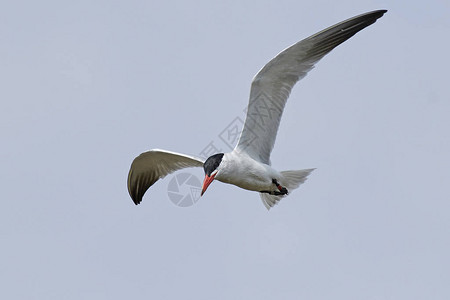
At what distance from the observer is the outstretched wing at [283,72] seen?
10773mm

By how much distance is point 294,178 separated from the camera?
38.6 ft

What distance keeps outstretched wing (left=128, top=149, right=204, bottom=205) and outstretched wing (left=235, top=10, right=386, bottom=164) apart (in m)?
1.11

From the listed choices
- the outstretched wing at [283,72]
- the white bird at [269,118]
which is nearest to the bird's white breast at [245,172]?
the white bird at [269,118]

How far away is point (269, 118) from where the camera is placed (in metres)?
11.3

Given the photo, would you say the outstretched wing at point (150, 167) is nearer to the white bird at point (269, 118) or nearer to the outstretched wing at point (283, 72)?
the white bird at point (269, 118)

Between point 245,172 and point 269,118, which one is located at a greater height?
point 269,118

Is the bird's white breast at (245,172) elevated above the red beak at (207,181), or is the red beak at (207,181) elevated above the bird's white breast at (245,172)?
the bird's white breast at (245,172)

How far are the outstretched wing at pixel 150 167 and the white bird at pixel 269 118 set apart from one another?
1.13 feet

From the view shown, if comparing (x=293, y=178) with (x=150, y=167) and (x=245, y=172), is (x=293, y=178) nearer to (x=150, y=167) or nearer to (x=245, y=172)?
(x=245, y=172)

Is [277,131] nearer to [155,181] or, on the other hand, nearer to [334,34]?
[334,34]

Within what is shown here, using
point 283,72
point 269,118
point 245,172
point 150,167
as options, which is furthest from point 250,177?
point 150,167

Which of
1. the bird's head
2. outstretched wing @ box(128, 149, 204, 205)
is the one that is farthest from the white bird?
outstretched wing @ box(128, 149, 204, 205)

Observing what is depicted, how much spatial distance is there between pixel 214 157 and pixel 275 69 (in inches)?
52.7

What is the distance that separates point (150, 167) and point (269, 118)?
2294mm
